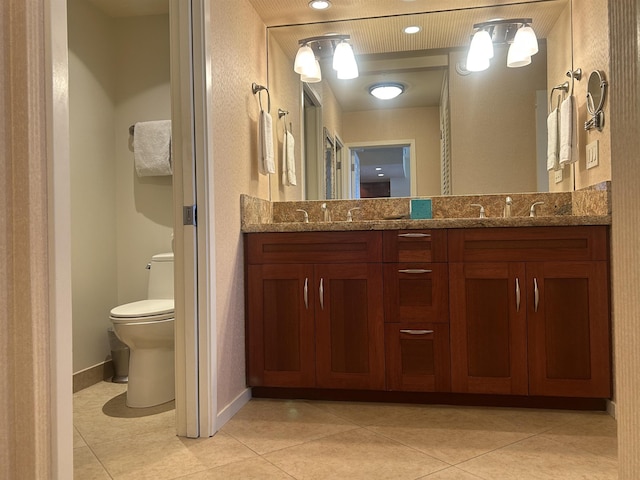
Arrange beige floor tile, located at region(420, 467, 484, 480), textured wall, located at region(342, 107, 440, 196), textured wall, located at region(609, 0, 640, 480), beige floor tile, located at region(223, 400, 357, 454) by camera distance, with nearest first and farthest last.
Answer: textured wall, located at region(609, 0, 640, 480) → beige floor tile, located at region(420, 467, 484, 480) → beige floor tile, located at region(223, 400, 357, 454) → textured wall, located at region(342, 107, 440, 196)

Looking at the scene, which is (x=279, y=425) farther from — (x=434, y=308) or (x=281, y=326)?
(x=434, y=308)

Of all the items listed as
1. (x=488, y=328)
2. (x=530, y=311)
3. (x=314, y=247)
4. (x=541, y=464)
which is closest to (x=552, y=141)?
(x=530, y=311)

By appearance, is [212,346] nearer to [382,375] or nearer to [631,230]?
[382,375]

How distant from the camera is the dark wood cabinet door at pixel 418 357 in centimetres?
225

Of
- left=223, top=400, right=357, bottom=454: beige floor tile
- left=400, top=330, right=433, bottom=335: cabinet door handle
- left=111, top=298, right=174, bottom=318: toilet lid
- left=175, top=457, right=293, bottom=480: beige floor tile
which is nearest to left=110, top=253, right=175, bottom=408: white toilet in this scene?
left=111, top=298, right=174, bottom=318: toilet lid

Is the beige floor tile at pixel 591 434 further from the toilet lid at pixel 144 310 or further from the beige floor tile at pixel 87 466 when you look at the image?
the toilet lid at pixel 144 310

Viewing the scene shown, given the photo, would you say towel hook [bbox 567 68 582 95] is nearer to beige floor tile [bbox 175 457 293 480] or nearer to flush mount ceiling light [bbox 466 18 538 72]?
flush mount ceiling light [bbox 466 18 538 72]

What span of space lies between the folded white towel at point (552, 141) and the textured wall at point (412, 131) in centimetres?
59

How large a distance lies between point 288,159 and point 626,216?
7.23 feet

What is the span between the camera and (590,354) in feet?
6.98

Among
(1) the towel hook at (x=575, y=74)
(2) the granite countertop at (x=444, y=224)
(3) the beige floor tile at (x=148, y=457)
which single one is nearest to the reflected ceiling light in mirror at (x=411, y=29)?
(1) the towel hook at (x=575, y=74)

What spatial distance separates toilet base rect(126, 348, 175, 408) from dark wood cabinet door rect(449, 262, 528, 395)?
4.64 feet

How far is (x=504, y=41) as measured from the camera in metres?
2.78

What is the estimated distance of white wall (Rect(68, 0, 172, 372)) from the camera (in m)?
2.95
